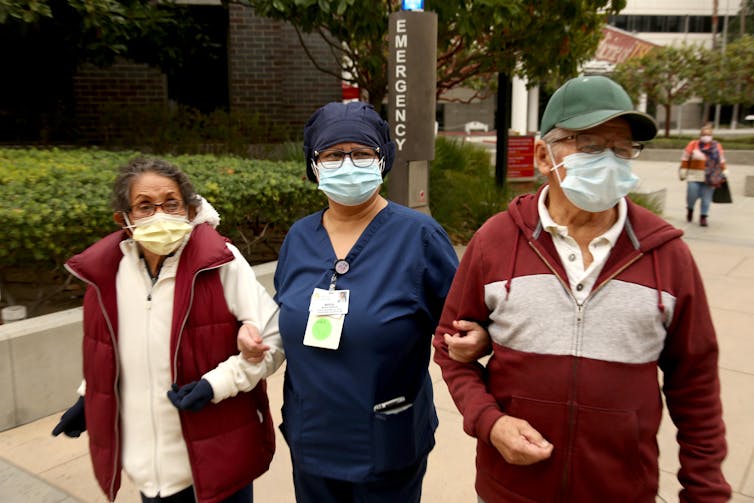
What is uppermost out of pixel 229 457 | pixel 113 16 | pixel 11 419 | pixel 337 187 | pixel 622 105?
pixel 113 16

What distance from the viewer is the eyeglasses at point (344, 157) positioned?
2.32 metres

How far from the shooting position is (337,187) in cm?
230

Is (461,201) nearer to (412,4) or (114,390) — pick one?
(412,4)

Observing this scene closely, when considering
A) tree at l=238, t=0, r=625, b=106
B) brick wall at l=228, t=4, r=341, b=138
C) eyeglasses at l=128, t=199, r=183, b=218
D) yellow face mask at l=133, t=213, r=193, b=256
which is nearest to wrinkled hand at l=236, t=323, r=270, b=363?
yellow face mask at l=133, t=213, r=193, b=256

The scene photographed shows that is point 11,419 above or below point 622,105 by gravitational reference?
below

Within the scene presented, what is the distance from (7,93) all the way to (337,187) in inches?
374

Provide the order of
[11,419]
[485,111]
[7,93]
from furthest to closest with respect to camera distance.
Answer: [485,111] → [7,93] → [11,419]

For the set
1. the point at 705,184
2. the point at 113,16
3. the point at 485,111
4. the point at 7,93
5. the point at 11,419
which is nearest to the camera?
the point at 11,419

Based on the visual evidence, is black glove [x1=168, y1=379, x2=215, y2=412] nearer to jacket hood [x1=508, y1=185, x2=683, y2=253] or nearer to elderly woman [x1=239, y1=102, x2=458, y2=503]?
elderly woman [x1=239, y1=102, x2=458, y2=503]

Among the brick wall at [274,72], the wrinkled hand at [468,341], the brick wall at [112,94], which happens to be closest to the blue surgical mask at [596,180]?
the wrinkled hand at [468,341]

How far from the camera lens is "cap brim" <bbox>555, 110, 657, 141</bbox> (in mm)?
1684

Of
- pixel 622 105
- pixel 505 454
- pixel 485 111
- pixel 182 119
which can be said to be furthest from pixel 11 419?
pixel 485 111

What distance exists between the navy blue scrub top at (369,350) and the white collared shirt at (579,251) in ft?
1.70

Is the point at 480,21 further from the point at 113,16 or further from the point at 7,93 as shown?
the point at 7,93
